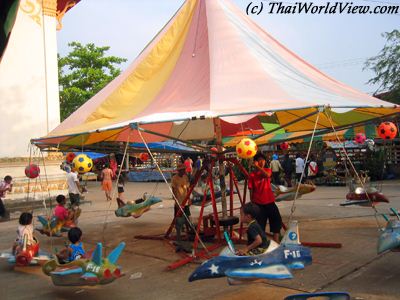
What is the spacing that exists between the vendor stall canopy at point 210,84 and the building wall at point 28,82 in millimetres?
7818

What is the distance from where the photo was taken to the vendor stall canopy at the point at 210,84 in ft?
20.1

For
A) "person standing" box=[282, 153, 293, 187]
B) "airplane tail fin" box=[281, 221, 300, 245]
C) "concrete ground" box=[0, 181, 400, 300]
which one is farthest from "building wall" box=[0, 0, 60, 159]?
"airplane tail fin" box=[281, 221, 300, 245]

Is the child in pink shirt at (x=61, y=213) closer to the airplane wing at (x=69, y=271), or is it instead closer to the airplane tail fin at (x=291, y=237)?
the airplane wing at (x=69, y=271)

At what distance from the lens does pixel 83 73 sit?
100 feet

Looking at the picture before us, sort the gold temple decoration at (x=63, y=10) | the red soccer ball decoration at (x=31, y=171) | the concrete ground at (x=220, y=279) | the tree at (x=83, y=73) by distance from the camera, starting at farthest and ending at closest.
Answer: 1. the tree at (x=83, y=73)
2. the gold temple decoration at (x=63, y=10)
3. the red soccer ball decoration at (x=31, y=171)
4. the concrete ground at (x=220, y=279)

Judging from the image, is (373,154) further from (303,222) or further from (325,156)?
(303,222)

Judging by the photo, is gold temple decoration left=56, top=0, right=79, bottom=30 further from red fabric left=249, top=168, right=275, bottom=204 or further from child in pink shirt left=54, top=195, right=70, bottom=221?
red fabric left=249, top=168, right=275, bottom=204

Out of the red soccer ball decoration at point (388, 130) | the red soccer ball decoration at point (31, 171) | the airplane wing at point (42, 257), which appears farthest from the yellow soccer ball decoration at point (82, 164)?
the red soccer ball decoration at point (388, 130)

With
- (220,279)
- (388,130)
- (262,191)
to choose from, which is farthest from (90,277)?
(388,130)

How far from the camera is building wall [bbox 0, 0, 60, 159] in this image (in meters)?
15.5

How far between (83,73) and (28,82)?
15.0 metres

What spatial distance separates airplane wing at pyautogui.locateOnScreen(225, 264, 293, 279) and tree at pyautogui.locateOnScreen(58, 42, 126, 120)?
2682 cm

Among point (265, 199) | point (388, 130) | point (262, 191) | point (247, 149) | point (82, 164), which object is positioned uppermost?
point (388, 130)

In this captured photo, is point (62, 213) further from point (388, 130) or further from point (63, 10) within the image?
point (63, 10)
